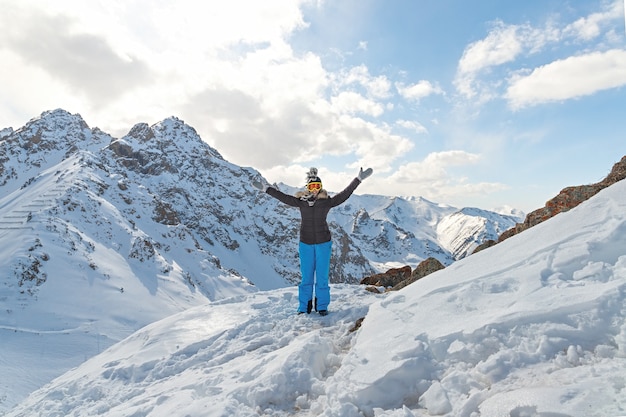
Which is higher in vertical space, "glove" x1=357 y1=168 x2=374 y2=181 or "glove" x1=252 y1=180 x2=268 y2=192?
"glove" x1=357 y1=168 x2=374 y2=181

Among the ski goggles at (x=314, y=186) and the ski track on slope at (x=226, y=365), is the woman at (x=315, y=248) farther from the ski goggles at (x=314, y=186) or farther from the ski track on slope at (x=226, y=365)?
the ski track on slope at (x=226, y=365)

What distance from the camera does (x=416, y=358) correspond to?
3.91m

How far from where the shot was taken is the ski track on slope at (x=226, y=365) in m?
4.36

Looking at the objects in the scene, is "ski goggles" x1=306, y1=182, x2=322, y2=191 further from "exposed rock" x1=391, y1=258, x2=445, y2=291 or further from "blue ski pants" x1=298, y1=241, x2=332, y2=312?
Result: "exposed rock" x1=391, y1=258, x2=445, y2=291

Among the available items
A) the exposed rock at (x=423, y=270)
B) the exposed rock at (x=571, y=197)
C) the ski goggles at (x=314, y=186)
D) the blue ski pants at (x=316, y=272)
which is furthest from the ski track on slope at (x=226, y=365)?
the exposed rock at (x=571, y=197)

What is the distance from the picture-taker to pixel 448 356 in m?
3.89

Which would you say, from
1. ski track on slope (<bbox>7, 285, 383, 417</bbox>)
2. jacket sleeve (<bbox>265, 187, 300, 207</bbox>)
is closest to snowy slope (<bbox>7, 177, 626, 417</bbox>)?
ski track on slope (<bbox>7, 285, 383, 417</bbox>)

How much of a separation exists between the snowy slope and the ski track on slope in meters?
0.02

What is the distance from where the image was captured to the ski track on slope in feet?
14.3

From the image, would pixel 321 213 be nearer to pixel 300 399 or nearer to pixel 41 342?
pixel 300 399

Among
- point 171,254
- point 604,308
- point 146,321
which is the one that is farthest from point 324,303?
point 171,254

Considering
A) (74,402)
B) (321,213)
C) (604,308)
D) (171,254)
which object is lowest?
(74,402)

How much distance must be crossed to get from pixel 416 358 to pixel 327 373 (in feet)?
4.45

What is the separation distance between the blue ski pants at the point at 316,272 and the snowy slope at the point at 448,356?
642 mm
